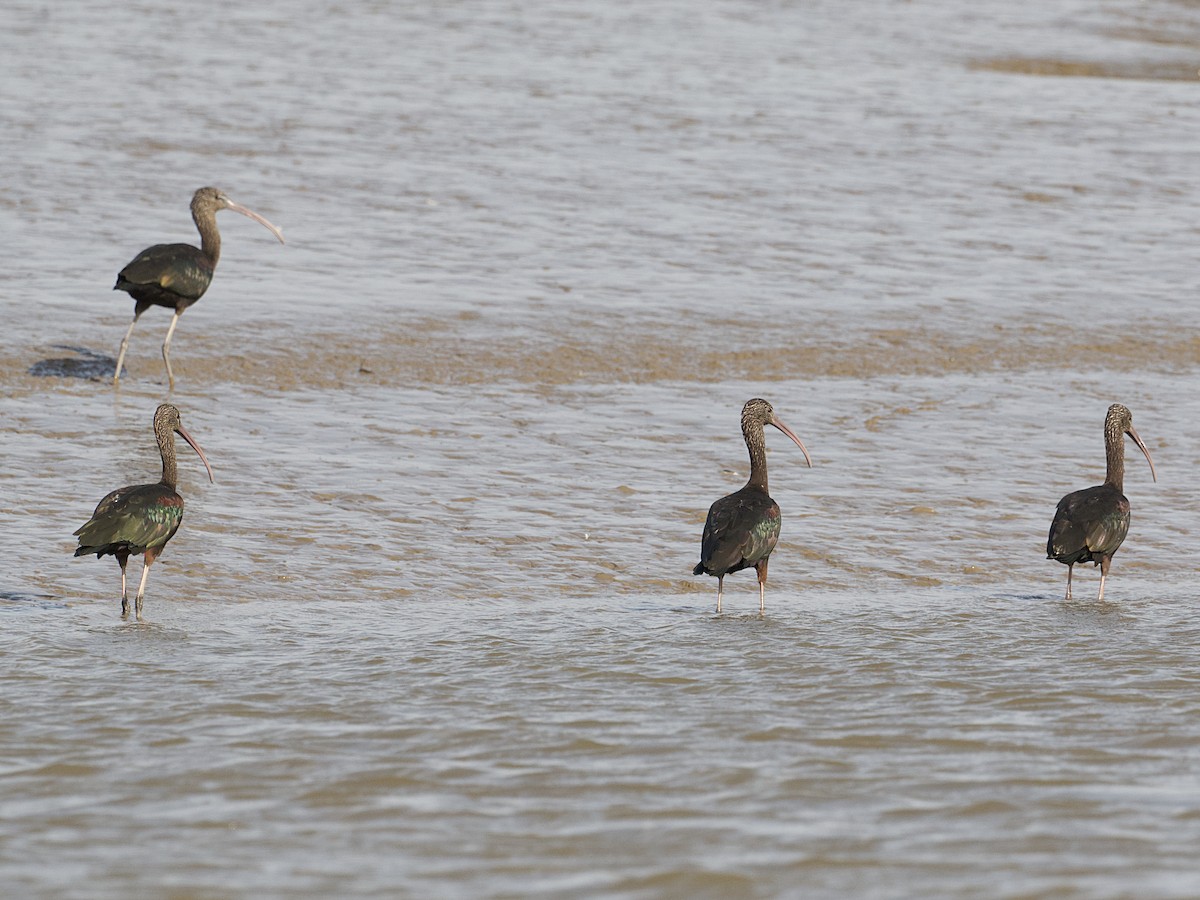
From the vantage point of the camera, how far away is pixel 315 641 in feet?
28.5

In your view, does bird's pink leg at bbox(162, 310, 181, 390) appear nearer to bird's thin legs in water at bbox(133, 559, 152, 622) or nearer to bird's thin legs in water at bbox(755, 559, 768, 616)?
bird's thin legs in water at bbox(133, 559, 152, 622)

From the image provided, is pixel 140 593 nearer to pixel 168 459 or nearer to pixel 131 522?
pixel 131 522

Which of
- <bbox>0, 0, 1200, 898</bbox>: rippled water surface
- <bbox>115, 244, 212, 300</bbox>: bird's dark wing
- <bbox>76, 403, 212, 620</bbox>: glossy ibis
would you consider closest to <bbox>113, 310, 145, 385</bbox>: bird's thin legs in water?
<bbox>0, 0, 1200, 898</bbox>: rippled water surface

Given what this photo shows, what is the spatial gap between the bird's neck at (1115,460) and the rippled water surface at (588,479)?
0.46 m

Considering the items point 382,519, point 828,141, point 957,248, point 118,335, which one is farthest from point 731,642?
point 828,141

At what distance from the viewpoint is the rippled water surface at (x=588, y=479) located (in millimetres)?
6316

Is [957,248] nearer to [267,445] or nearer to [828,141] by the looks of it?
[828,141]

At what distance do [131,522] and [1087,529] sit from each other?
4.82 meters

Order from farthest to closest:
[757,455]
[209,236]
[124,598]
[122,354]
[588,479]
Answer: [209,236], [122,354], [588,479], [757,455], [124,598]

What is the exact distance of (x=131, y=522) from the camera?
9.19 metres

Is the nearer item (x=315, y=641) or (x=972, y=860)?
(x=972, y=860)

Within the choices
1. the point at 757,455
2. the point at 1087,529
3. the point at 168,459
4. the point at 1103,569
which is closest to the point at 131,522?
the point at 168,459

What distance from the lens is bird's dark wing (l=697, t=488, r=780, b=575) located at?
9547 mm

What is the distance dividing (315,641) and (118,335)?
7301mm
